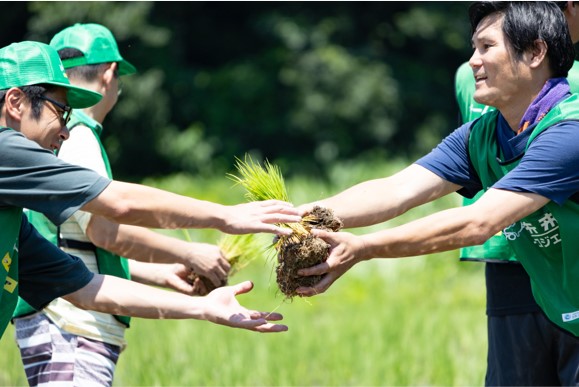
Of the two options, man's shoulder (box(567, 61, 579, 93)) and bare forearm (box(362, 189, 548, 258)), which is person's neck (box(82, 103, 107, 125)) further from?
man's shoulder (box(567, 61, 579, 93))

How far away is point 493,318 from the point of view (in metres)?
4.93

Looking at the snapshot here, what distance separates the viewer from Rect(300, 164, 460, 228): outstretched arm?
432 cm

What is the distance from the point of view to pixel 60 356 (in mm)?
4391

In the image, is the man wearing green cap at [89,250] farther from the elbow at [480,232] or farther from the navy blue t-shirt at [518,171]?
the elbow at [480,232]

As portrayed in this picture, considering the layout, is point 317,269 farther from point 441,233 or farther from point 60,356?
point 60,356

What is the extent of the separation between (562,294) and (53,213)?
6.73 feet

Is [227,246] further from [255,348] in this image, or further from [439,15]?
[439,15]

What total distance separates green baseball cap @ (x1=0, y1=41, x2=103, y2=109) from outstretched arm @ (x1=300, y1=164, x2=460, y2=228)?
4.17 ft

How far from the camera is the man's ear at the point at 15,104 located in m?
3.77

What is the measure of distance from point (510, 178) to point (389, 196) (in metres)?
0.68

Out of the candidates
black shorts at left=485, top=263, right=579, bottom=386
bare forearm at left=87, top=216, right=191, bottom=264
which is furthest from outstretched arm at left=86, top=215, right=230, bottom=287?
black shorts at left=485, top=263, right=579, bottom=386

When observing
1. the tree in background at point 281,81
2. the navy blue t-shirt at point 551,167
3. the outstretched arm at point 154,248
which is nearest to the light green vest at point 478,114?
the navy blue t-shirt at point 551,167

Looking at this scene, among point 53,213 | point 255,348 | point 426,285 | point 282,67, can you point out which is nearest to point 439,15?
point 282,67

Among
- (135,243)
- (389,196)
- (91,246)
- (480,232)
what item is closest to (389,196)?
(389,196)
